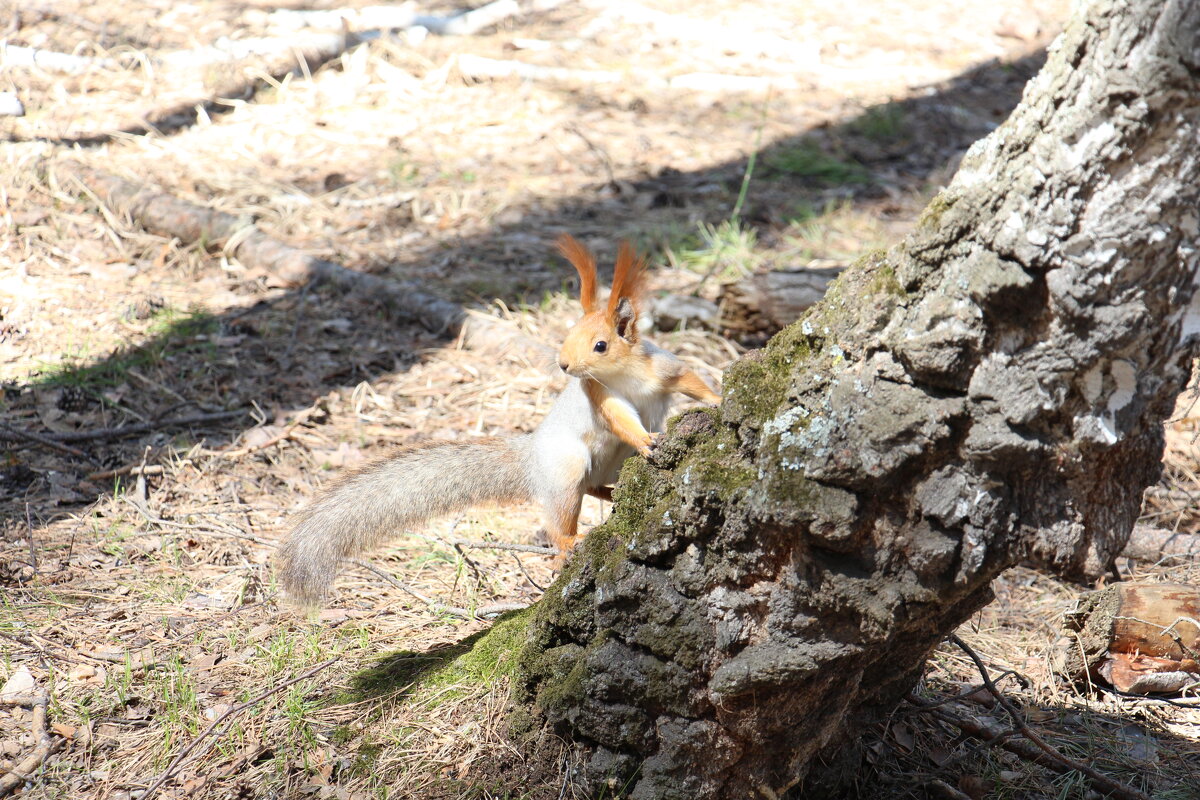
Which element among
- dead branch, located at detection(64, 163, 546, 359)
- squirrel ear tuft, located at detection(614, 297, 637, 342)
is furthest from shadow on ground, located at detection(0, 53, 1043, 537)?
squirrel ear tuft, located at detection(614, 297, 637, 342)

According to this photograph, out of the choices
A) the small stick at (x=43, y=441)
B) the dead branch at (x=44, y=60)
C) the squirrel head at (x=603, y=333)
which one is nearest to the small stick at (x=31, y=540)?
the small stick at (x=43, y=441)

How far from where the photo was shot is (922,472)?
5.52ft

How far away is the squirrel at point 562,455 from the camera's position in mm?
2725

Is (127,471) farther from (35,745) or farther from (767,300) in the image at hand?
(767,300)

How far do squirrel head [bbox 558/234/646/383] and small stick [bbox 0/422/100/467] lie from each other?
2.23m

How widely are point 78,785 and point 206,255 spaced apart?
4240mm

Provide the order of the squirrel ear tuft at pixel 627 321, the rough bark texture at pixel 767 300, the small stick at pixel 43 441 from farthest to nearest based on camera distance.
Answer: the rough bark texture at pixel 767 300, the small stick at pixel 43 441, the squirrel ear tuft at pixel 627 321

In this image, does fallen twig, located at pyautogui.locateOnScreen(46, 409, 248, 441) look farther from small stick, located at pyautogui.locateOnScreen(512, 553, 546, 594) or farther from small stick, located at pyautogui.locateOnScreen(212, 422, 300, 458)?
small stick, located at pyautogui.locateOnScreen(512, 553, 546, 594)

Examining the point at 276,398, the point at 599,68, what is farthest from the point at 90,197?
the point at 599,68

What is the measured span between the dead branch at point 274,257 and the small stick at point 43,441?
194 cm

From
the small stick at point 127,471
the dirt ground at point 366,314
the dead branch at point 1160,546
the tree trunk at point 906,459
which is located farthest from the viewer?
the small stick at point 127,471

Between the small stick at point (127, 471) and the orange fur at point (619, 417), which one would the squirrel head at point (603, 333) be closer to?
the orange fur at point (619, 417)

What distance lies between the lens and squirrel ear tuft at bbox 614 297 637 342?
3.02 meters

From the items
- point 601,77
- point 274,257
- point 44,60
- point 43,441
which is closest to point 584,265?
point 43,441
